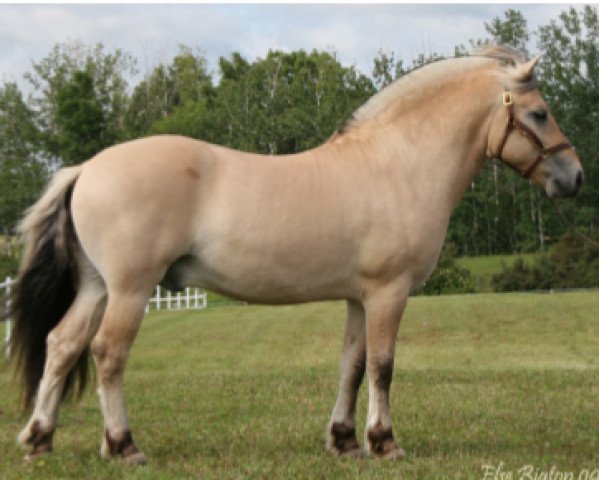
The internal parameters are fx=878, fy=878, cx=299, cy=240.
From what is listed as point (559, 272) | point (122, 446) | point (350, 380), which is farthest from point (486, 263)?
point (122, 446)

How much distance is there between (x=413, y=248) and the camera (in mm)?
5480

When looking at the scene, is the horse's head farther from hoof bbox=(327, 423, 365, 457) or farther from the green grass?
the green grass

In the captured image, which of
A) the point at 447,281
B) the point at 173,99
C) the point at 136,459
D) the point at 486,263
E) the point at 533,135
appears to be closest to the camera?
the point at 136,459

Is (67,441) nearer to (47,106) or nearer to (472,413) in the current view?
(472,413)

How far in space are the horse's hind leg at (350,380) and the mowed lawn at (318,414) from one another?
8.0 inches

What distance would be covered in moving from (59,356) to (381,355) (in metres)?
2.02

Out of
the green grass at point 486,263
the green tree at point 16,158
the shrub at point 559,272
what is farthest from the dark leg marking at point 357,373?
the green tree at point 16,158

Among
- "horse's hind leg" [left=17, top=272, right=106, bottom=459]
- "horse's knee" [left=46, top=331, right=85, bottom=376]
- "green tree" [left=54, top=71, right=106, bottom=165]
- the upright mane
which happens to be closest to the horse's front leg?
the upright mane

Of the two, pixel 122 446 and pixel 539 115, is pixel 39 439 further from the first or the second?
pixel 539 115

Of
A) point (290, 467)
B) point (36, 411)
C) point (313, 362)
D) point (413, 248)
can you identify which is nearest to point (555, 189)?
point (413, 248)

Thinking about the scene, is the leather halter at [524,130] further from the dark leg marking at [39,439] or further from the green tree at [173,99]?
the green tree at [173,99]

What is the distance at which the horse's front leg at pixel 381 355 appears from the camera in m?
5.45

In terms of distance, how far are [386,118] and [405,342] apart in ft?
37.2

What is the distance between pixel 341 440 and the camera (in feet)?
19.0
